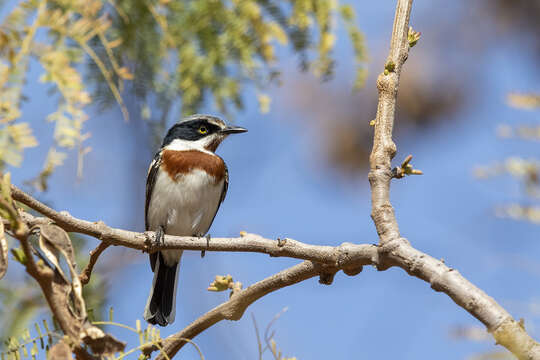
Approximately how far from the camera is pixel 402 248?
1824 mm

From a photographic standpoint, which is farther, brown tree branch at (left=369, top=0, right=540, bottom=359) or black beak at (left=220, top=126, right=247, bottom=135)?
black beak at (left=220, top=126, right=247, bottom=135)

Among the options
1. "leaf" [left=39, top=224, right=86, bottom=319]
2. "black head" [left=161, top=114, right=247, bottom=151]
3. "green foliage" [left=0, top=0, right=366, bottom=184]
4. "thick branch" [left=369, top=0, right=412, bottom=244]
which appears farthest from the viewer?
"black head" [left=161, top=114, right=247, bottom=151]

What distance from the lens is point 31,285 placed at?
3105 mm

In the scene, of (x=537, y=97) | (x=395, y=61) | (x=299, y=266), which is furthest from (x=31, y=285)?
(x=537, y=97)

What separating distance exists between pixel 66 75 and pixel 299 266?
1342 millimetres

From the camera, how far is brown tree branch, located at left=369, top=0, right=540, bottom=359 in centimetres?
145

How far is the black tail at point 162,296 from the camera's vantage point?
16.3ft

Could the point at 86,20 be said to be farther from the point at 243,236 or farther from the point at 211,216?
the point at 211,216

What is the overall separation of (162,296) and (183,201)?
0.76 metres

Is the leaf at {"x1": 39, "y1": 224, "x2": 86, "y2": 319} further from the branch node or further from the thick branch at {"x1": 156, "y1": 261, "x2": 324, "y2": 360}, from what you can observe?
the branch node

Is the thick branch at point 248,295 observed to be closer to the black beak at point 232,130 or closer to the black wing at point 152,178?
the black wing at point 152,178

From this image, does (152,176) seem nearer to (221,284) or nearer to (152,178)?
(152,178)

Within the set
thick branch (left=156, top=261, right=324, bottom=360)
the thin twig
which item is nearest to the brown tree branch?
thick branch (left=156, top=261, right=324, bottom=360)

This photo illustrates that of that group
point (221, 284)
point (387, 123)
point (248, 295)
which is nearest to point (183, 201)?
point (221, 284)
